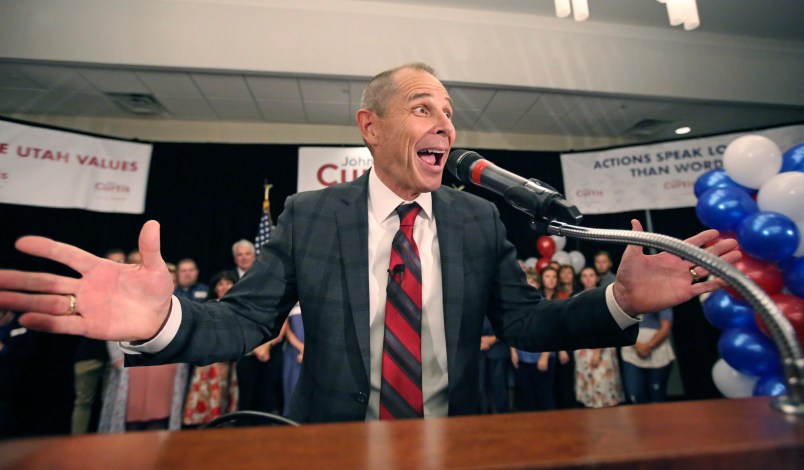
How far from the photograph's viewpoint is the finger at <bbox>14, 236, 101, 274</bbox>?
63 cm

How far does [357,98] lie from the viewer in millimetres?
4637

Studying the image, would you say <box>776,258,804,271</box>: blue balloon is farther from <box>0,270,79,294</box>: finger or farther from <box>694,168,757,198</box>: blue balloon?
<box>0,270,79,294</box>: finger

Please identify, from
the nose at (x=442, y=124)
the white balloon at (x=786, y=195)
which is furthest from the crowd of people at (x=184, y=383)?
the white balloon at (x=786, y=195)

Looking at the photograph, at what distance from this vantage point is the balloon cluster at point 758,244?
1974 millimetres

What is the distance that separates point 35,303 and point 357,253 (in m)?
0.66

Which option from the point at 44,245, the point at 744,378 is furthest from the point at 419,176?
the point at 744,378

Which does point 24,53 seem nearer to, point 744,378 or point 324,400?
point 324,400

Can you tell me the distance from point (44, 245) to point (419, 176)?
→ 33.3 inches

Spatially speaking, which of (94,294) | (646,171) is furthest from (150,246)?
(646,171)

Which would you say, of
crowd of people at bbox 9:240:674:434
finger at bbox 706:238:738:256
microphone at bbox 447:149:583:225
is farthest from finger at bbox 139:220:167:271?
crowd of people at bbox 9:240:674:434

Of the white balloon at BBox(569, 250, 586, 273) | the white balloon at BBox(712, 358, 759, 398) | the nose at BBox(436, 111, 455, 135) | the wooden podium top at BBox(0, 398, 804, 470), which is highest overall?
the white balloon at BBox(569, 250, 586, 273)

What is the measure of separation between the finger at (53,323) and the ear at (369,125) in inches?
35.1

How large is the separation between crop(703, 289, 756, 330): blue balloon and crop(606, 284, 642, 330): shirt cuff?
1.84 metres

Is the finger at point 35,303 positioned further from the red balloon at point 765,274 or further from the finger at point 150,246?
the red balloon at point 765,274
